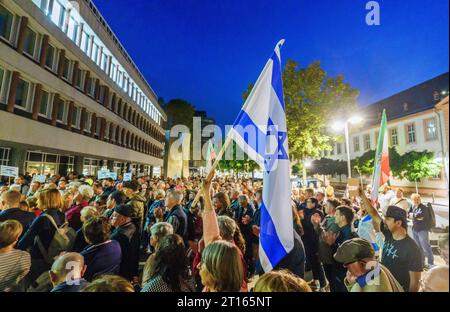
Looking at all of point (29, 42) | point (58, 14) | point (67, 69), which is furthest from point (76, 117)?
point (58, 14)

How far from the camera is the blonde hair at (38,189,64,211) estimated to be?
3.46 meters

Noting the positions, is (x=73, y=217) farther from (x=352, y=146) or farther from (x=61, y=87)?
(x=352, y=146)

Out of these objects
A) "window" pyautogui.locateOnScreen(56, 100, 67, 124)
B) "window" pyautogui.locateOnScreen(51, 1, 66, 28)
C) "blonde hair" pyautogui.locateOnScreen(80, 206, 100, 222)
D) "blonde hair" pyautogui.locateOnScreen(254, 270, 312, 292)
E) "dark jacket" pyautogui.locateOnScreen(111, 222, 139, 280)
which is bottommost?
"dark jacket" pyautogui.locateOnScreen(111, 222, 139, 280)

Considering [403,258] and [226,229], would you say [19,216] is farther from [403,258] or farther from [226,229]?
[403,258]

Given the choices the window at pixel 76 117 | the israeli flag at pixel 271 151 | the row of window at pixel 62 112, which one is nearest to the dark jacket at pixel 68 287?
the israeli flag at pixel 271 151

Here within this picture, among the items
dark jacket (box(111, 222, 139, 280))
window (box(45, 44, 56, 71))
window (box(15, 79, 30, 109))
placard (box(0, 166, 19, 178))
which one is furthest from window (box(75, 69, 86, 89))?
dark jacket (box(111, 222, 139, 280))

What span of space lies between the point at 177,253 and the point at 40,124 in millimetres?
15785

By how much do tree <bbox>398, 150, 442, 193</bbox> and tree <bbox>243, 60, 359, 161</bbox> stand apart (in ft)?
39.1

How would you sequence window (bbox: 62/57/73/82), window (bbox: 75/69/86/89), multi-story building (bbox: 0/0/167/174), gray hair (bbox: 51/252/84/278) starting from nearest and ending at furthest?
gray hair (bbox: 51/252/84/278)
multi-story building (bbox: 0/0/167/174)
window (bbox: 62/57/73/82)
window (bbox: 75/69/86/89)

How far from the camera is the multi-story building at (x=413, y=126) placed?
29.6 meters

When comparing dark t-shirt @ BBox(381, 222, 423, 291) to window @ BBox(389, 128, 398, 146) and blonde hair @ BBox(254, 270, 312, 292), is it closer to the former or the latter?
blonde hair @ BBox(254, 270, 312, 292)

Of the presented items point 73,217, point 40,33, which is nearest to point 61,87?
point 40,33

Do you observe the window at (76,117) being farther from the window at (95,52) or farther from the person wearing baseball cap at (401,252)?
the person wearing baseball cap at (401,252)
